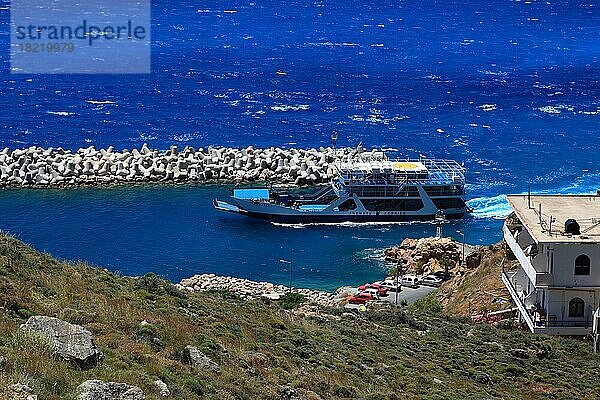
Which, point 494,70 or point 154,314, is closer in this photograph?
point 154,314

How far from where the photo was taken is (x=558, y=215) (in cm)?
3244

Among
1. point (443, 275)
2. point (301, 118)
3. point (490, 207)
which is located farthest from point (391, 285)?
point (301, 118)

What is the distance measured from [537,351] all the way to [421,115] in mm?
60075

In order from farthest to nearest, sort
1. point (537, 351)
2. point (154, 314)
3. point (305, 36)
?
point (305, 36), point (537, 351), point (154, 314)

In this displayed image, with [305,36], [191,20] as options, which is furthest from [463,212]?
[191,20]

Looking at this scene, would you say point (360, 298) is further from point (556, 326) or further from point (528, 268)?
point (556, 326)

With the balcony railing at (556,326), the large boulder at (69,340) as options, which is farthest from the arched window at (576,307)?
the large boulder at (69,340)

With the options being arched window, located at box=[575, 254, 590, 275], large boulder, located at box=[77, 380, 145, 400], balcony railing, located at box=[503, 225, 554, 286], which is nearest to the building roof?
arched window, located at box=[575, 254, 590, 275]

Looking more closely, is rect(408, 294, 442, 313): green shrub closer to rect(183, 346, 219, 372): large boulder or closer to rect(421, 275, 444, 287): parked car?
rect(421, 275, 444, 287): parked car

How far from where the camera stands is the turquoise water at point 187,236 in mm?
51344

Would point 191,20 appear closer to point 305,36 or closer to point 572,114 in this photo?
point 305,36

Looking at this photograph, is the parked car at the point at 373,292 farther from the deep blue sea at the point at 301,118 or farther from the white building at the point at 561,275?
the white building at the point at 561,275

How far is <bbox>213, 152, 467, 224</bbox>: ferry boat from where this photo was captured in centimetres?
6141

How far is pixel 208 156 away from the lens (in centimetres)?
7094
